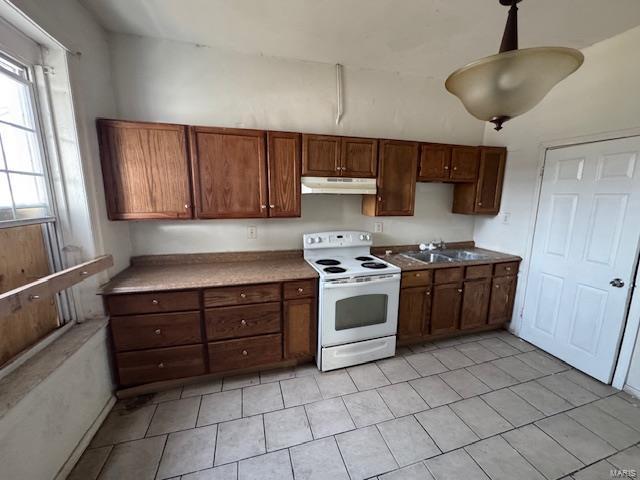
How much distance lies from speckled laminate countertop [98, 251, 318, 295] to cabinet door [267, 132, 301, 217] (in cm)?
51

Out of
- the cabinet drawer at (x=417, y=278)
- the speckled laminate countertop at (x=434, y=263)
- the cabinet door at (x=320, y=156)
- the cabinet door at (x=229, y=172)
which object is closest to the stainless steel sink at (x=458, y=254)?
the speckled laminate countertop at (x=434, y=263)

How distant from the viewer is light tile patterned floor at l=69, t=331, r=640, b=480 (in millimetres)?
1519

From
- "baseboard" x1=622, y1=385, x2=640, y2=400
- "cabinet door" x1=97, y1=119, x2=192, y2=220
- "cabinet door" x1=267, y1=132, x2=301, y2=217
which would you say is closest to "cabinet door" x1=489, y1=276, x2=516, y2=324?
"baseboard" x1=622, y1=385, x2=640, y2=400

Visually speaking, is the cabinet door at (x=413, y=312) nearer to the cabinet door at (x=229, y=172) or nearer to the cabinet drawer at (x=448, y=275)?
the cabinet drawer at (x=448, y=275)

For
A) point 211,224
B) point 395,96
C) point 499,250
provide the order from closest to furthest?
point 211,224, point 395,96, point 499,250

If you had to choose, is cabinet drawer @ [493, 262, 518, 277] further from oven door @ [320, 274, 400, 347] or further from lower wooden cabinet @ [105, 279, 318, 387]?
lower wooden cabinet @ [105, 279, 318, 387]

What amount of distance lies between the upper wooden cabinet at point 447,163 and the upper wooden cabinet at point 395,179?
12 cm

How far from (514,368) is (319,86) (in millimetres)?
3280

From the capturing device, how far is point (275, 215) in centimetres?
234

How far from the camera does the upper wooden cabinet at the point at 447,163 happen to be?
2.71 metres

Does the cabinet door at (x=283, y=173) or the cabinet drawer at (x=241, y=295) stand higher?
the cabinet door at (x=283, y=173)

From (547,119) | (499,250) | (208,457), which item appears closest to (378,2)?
(547,119)

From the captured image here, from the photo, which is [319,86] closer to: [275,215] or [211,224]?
[275,215]

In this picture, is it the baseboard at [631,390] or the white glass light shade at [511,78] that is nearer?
the white glass light shade at [511,78]
